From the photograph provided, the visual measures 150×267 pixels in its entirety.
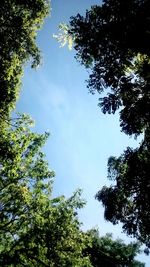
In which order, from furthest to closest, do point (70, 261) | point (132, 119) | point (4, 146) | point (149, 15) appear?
point (70, 261) → point (4, 146) → point (132, 119) → point (149, 15)

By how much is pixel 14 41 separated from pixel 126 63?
7.01m

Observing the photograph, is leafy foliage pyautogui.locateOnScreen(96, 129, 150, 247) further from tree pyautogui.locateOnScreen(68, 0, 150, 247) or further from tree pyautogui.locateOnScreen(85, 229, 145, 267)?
tree pyautogui.locateOnScreen(85, 229, 145, 267)

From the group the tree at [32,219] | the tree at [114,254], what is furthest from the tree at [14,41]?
the tree at [114,254]

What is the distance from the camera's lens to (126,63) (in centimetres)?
1548

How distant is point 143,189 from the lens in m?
16.0

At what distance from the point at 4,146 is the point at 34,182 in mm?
8682

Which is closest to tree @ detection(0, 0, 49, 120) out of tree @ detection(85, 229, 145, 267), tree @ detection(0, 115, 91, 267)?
tree @ detection(0, 115, 91, 267)

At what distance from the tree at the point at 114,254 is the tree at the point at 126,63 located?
35935 mm

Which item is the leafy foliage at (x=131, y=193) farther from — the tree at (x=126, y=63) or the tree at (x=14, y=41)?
the tree at (x=14, y=41)

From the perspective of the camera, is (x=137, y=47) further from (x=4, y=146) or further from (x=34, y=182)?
(x=34, y=182)

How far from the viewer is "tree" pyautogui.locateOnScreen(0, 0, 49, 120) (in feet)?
60.4

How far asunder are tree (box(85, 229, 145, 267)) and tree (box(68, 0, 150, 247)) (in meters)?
35.9

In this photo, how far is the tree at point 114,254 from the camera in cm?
5053

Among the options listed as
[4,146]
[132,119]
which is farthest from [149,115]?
[4,146]
